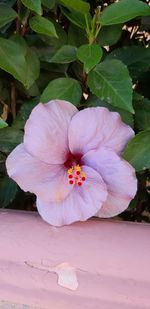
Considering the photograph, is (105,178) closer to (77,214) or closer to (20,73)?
(77,214)

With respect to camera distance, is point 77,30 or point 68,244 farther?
point 77,30

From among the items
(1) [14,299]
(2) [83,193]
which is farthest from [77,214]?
(1) [14,299]

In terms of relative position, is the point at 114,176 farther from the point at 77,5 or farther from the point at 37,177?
the point at 77,5

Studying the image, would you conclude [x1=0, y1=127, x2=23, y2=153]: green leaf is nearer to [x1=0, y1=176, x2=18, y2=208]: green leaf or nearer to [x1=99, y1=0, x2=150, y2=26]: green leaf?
[x1=0, y1=176, x2=18, y2=208]: green leaf

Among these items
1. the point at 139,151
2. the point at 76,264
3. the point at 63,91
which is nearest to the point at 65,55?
the point at 63,91

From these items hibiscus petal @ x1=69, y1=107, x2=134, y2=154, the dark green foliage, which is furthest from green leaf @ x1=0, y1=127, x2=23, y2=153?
hibiscus petal @ x1=69, y1=107, x2=134, y2=154
